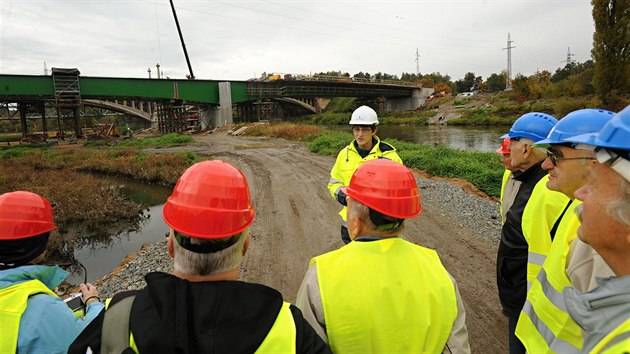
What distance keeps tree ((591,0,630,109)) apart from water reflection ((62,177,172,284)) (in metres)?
31.2

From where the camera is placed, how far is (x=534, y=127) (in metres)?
2.95

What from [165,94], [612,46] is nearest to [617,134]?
[612,46]

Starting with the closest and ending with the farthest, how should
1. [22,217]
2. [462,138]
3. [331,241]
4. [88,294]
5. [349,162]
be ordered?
[22,217], [88,294], [349,162], [331,241], [462,138]

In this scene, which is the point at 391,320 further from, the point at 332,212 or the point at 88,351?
the point at 332,212

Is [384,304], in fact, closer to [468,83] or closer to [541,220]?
[541,220]

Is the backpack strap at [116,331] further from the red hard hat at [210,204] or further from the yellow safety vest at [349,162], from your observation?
the yellow safety vest at [349,162]

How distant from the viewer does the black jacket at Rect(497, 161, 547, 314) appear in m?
2.74

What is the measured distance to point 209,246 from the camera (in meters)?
1.36

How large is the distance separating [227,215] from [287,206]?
7.64 metres

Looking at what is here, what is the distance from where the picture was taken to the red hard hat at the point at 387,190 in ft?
5.80

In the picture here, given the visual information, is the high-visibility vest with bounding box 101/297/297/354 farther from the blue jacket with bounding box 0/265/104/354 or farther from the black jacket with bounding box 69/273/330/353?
the blue jacket with bounding box 0/265/104/354

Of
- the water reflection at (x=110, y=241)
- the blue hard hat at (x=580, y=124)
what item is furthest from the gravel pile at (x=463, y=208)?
the water reflection at (x=110, y=241)

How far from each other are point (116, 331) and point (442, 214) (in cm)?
762

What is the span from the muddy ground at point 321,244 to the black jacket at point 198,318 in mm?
3194
